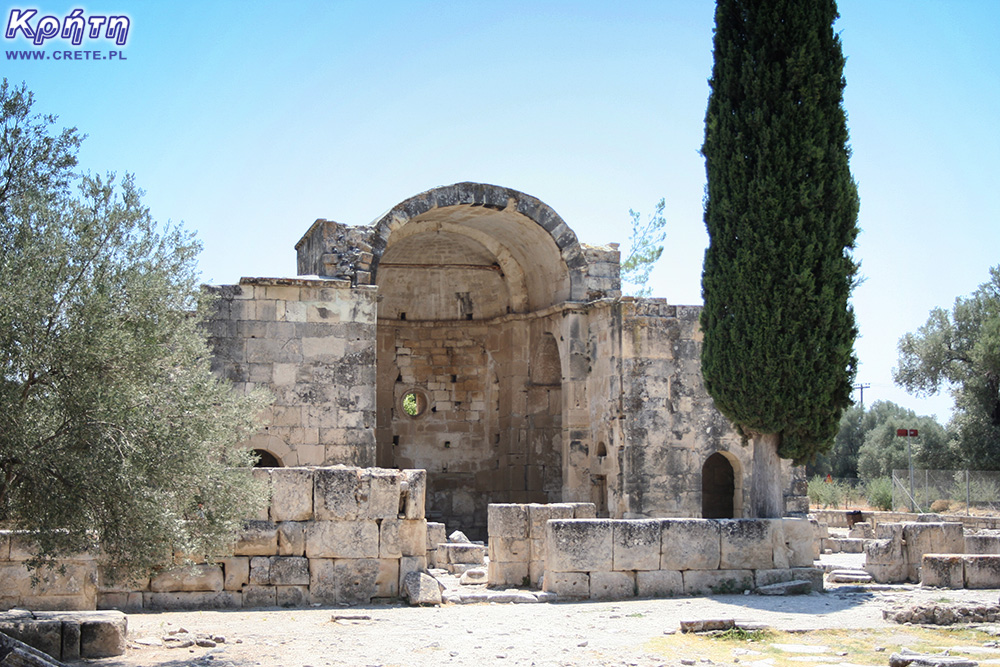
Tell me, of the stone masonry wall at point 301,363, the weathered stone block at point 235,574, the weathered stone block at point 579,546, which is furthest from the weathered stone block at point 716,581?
the stone masonry wall at point 301,363

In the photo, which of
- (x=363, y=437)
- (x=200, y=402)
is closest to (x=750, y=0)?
(x=363, y=437)

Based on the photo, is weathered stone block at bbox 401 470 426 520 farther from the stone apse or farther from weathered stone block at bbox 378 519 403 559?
the stone apse

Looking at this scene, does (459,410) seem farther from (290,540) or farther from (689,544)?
(290,540)

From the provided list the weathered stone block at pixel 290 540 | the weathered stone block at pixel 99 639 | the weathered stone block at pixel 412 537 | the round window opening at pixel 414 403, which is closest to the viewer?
the weathered stone block at pixel 99 639

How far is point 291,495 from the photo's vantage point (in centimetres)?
1127

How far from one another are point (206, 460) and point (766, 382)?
7.82 meters

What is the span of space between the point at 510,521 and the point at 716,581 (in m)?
2.63

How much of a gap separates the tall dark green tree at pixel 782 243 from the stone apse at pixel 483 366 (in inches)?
127

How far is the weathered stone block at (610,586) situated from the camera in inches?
464

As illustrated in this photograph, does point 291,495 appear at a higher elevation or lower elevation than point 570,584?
higher

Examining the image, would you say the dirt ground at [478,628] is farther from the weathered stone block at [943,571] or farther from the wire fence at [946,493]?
the wire fence at [946,493]

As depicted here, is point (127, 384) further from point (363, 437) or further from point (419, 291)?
point (419, 291)

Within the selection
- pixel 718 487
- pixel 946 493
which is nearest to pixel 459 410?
pixel 718 487

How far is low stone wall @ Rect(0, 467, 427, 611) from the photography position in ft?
35.8
